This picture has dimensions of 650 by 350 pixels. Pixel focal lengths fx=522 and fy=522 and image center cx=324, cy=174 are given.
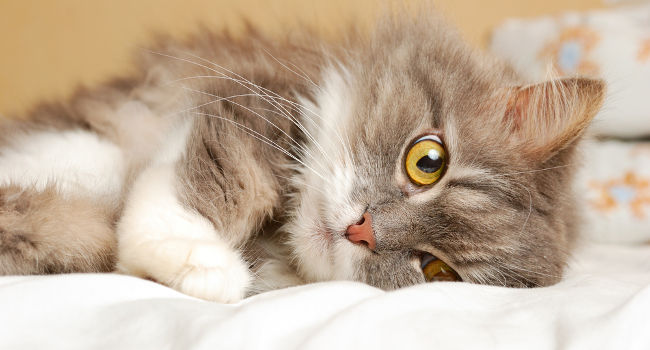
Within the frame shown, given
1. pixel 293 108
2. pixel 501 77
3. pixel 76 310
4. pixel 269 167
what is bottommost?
pixel 76 310

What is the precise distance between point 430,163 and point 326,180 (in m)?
0.26

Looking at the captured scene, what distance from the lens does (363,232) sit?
119cm

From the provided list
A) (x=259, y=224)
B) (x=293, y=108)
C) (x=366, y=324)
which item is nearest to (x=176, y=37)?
(x=293, y=108)

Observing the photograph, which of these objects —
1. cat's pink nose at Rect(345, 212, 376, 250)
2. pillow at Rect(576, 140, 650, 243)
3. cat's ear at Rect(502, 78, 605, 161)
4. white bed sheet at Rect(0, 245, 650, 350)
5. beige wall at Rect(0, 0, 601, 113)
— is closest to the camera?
white bed sheet at Rect(0, 245, 650, 350)

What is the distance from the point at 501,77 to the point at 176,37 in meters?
1.20

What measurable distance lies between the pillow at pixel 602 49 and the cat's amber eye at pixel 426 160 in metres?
1.18

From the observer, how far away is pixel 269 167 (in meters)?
1.37

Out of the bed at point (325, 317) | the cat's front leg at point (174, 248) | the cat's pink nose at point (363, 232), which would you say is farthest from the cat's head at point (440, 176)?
the cat's front leg at point (174, 248)

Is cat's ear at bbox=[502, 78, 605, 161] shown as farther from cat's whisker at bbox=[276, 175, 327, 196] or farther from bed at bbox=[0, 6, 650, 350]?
cat's whisker at bbox=[276, 175, 327, 196]

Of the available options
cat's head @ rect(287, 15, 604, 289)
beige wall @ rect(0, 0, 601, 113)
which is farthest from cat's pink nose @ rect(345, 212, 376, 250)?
beige wall @ rect(0, 0, 601, 113)

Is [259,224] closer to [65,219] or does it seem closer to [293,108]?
[293,108]

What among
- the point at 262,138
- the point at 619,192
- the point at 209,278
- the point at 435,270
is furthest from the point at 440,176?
the point at 619,192

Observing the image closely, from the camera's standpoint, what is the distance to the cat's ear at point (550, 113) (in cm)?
131

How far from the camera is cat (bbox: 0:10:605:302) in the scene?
1.14m
